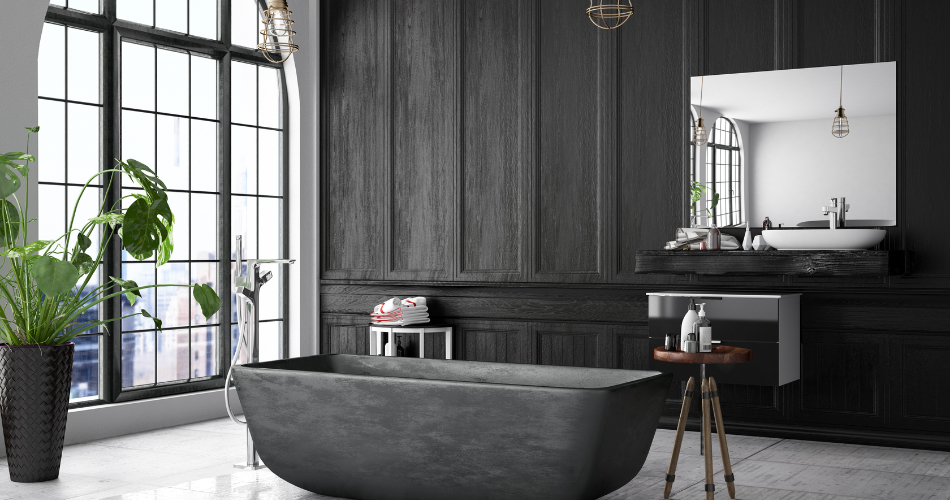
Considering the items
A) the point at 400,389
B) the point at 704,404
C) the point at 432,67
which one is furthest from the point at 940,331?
the point at 432,67

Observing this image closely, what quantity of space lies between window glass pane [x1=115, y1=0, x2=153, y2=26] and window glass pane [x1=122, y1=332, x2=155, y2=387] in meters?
1.94

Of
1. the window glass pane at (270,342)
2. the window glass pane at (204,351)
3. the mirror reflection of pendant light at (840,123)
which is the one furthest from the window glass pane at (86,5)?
the mirror reflection of pendant light at (840,123)

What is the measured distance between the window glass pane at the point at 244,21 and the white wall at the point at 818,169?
3448 millimetres

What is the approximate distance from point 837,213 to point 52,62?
14.8 feet

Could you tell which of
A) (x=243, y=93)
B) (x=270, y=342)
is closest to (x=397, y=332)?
(x=270, y=342)

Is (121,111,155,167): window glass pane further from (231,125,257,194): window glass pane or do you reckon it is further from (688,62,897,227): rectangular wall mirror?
(688,62,897,227): rectangular wall mirror

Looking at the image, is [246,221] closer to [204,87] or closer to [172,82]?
[204,87]

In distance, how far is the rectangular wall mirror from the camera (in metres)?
5.38

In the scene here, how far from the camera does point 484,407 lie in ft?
11.9

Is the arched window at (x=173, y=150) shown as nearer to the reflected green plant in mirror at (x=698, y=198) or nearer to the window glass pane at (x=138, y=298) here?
the window glass pane at (x=138, y=298)

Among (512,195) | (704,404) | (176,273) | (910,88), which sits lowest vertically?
(704,404)

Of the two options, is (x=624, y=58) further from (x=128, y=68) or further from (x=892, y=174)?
(x=128, y=68)

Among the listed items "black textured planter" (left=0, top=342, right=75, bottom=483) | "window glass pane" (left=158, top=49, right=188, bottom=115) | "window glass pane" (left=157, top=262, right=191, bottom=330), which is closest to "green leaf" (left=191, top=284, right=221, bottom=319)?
"black textured planter" (left=0, top=342, right=75, bottom=483)

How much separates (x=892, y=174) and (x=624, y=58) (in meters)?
1.71
